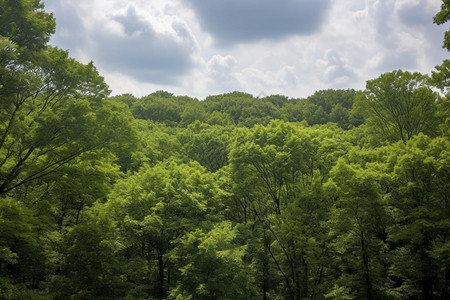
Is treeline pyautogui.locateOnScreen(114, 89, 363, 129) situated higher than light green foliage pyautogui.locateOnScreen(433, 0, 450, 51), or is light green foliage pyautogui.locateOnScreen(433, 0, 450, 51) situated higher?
treeline pyautogui.locateOnScreen(114, 89, 363, 129)

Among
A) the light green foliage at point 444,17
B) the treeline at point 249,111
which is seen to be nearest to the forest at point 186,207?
the light green foliage at point 444,17

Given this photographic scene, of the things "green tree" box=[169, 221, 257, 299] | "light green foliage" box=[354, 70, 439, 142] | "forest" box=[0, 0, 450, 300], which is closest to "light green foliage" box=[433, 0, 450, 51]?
"forest" box=[0, 0, 450, 300]

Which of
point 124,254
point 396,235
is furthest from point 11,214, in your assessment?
point 396,235

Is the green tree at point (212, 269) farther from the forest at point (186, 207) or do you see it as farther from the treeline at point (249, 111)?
the treeline at point (249, 111)

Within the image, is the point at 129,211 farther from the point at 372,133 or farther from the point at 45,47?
the point at 372,133

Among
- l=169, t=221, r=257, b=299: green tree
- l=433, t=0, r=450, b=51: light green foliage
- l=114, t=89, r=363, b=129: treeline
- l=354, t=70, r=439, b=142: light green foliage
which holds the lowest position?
l=169, t=221, r=257, b=299: green tree

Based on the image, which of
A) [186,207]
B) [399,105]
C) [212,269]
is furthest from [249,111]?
[212,269]

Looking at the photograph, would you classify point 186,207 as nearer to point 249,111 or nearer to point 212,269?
point 212,269

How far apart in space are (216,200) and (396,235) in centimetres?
1166

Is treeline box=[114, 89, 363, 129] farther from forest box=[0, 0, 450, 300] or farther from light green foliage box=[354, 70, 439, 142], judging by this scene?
forest box=[0, 0, 450, 300]

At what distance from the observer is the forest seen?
570 inches

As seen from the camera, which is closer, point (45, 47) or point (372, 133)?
point (45, 47)

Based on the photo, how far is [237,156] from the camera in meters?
23.1

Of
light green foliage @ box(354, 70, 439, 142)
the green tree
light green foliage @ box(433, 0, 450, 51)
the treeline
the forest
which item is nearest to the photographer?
light green foliage @ box(433, 0, 450, 51)
